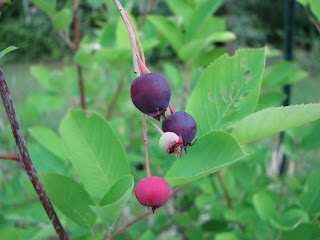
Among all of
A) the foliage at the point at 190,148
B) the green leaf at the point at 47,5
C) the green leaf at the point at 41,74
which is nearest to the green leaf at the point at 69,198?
the foliage at the point at 190,148

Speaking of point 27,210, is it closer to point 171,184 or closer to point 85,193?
point 85,193

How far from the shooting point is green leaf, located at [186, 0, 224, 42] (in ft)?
3.83

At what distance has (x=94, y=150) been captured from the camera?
66 centimetres

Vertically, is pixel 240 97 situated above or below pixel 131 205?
above

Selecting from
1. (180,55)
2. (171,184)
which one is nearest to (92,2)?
(180,55)

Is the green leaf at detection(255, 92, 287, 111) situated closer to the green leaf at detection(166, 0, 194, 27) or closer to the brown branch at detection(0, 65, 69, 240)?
the green leaf at detection(166, 0, 194, 27)

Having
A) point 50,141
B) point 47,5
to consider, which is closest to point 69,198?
point 50,141

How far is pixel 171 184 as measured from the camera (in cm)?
52

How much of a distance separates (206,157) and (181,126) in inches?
2.8

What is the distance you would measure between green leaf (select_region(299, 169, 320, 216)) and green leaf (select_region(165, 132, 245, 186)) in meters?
0.56

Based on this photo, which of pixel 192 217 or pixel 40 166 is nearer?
pixel 40 166

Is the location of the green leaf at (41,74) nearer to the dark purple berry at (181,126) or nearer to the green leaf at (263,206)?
the green leaf at (263,206)

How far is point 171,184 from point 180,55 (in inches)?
31.3

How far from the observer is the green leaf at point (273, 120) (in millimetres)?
489
